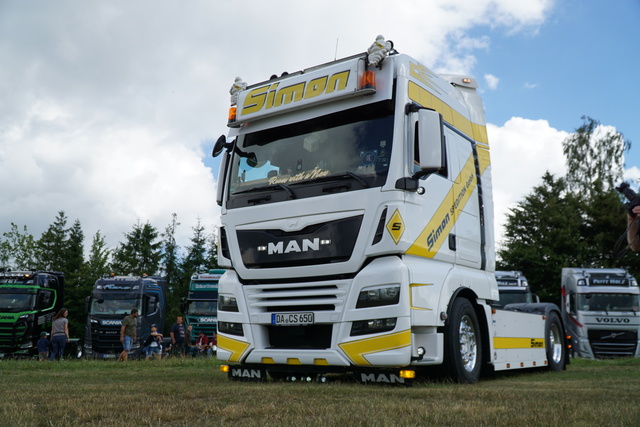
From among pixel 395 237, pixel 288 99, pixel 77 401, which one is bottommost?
pixel 77 401

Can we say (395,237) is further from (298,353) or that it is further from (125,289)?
(125,289)

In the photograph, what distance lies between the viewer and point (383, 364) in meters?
6.95

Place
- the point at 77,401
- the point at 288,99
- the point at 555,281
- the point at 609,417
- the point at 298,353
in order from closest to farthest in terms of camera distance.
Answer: the point at 609,417, the point at 77,401, the point at 298,353, the point at 288,99, the point at 555,281

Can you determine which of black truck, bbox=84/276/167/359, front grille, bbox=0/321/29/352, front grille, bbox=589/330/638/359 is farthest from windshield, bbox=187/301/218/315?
front grille, bbox=589/330/638/359

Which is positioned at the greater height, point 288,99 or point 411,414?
point 288,99

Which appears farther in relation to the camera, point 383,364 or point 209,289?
point 209,289

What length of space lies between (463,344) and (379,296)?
1714 millimetres

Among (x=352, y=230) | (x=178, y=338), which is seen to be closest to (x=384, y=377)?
(x=352, y=230)

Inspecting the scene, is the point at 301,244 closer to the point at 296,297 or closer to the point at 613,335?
the point at 296,297

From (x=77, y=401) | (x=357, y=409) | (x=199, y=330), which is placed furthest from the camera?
(x=199, y=330)

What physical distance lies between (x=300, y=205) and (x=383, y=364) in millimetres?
1993

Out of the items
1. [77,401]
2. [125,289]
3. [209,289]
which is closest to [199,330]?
[209,289]

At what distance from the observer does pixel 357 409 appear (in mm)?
4664

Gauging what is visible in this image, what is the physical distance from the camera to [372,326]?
23.1 feet
